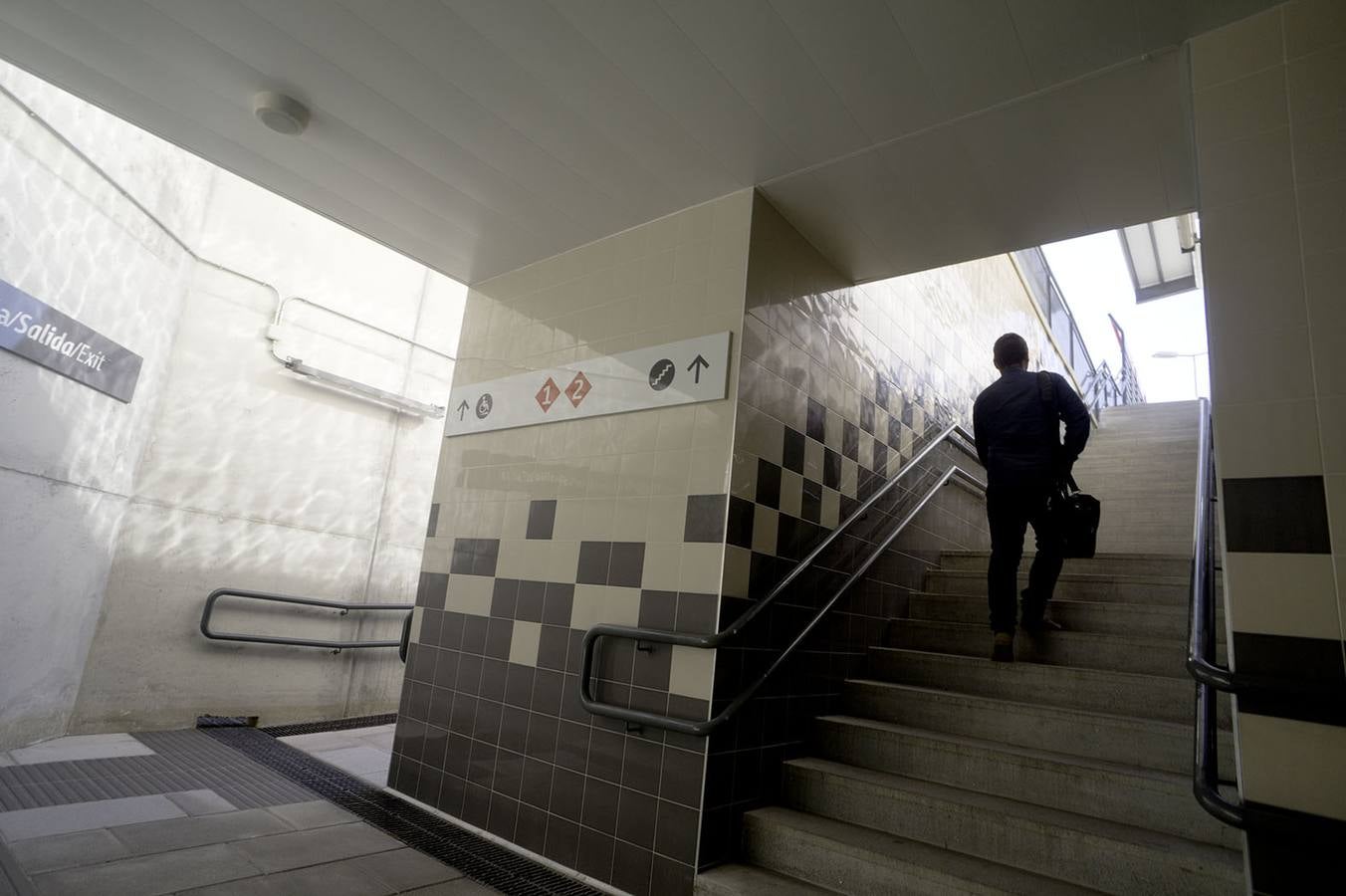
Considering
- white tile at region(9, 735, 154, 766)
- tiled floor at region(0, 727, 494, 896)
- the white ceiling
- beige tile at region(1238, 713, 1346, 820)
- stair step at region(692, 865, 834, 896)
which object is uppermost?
the white ceiling

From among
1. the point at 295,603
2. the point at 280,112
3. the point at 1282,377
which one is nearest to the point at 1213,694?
the point at 1282,377

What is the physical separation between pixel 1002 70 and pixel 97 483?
15.3 ft

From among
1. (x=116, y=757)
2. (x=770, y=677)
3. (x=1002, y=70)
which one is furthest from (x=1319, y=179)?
(x=116, y=757)

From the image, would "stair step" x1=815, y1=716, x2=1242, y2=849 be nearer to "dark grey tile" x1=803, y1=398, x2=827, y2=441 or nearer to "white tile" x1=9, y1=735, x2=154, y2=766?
"dark grey tile" x1=803, y1=398, x2=827, y2=441

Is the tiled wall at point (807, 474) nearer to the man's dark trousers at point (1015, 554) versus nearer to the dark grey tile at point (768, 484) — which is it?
the dark grey tile at point (768, 484)

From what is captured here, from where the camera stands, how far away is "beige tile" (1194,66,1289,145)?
187cm

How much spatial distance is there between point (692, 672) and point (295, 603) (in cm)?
343

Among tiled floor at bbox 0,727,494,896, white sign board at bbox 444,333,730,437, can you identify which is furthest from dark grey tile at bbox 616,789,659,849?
white sign board at bbox 444,333,730,437

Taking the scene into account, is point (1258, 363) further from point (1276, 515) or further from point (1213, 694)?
point (1213, 694)

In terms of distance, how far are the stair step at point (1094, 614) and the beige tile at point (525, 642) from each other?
2067mm

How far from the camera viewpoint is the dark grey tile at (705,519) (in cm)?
264

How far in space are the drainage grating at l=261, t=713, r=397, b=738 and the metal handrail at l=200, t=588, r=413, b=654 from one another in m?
0.48

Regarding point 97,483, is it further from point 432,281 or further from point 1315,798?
point 1315,798

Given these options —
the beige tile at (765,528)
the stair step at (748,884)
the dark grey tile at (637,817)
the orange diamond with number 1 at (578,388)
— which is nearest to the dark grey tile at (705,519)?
the beige tile at (765,528)
